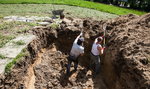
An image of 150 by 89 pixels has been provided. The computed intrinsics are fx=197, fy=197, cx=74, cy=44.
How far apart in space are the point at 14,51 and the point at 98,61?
3.70m

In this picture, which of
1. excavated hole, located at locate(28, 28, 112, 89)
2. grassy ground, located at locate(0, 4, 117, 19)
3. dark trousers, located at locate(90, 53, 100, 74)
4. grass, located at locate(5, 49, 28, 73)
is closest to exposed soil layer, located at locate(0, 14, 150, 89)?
excavated hole, located at locate(28, 28, 112, 89)

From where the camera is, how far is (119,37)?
8.62 meters

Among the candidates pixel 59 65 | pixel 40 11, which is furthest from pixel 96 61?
pixel 40 11

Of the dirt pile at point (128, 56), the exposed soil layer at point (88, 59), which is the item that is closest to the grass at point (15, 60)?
the exposed soil layer at point (88, 59)

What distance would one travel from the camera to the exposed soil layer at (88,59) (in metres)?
6.79

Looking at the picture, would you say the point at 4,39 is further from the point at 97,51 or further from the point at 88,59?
the point at 97,51

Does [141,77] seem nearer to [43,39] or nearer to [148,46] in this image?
[148,46]

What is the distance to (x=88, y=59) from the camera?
1025cm

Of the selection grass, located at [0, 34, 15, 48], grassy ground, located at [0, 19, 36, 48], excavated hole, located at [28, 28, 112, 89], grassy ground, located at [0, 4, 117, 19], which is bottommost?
excavated hole, located at [28, 28, 112, 89]

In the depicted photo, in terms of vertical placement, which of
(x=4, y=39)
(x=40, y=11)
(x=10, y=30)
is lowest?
(x=4, y=39)

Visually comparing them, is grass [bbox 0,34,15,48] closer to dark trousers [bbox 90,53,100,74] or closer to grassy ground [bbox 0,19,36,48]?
grassy ground [bbox 0,19,36,48]

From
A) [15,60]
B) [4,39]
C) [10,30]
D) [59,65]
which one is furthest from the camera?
[10,30]

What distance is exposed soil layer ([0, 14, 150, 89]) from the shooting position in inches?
267

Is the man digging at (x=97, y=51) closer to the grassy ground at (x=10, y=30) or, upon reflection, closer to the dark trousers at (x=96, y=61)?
the dark trousers at (x=96, y=61)
